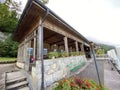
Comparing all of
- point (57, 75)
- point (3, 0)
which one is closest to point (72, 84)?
point (57, 75)

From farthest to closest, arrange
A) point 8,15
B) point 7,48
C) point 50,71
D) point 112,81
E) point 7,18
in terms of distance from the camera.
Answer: point 7,18, point 8,15, point 7,48, point 112,81, point 50,71

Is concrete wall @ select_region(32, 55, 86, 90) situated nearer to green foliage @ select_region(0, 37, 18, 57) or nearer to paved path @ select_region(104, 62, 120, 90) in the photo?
paved path @ select_region(104, 62, 120, 90)

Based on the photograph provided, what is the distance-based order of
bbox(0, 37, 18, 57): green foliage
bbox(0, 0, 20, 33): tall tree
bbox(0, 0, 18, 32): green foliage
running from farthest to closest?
bbox(0, 37, 18, 57): green foliage
bbox(0, 0, 18, 32): green foliage
bbox(0, 0, 20, 33): tall tree

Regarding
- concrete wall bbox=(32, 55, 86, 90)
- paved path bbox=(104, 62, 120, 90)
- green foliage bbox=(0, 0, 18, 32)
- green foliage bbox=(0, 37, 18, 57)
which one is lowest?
paved path bbox=(104, 62, 120, 90)

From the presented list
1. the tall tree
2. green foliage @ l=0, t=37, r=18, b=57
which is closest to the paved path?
green foliage @ l=0, t=37, r=18, b=57

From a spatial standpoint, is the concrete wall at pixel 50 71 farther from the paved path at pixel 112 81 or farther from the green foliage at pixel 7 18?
the green foliage at pixel 7 18

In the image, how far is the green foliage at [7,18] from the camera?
15.4 meters

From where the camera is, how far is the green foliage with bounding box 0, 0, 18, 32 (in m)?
15.4

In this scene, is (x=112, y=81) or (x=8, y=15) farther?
(x=8, y=15)

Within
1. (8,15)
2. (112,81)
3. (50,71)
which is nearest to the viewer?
(50,71)

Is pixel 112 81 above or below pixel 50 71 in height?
below

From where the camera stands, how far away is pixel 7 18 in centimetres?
1748

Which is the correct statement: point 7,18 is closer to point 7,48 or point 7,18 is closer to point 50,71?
point 7,48

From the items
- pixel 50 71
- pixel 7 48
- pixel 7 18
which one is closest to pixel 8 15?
pixel 7 18
